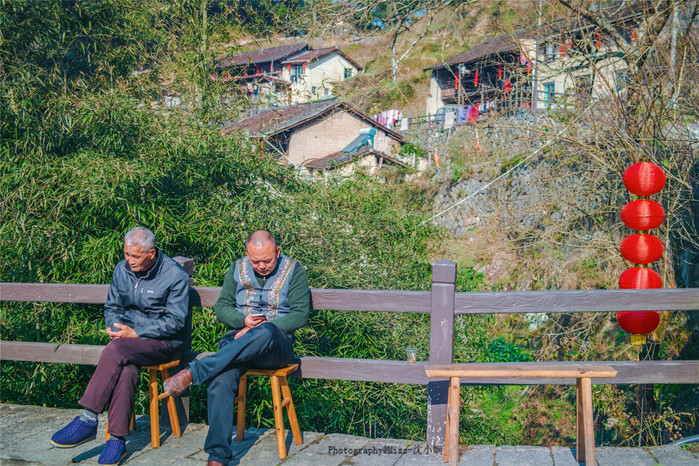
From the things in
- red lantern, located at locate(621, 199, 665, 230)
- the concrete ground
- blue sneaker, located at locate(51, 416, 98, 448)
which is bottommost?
the concrete ground

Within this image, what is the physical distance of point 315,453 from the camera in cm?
352

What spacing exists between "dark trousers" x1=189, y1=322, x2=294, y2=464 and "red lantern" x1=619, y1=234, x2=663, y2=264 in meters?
4.07

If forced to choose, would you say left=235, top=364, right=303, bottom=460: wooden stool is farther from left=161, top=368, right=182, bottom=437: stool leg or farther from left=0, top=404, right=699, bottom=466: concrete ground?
left=161, top=368, right=182, bottom=437: stool leg

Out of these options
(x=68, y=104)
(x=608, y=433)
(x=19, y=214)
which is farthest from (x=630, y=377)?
(x=608, y=433)

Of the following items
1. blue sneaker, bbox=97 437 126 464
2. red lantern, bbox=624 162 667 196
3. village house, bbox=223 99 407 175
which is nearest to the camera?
blue sneaker, bbox=97 437 126 464

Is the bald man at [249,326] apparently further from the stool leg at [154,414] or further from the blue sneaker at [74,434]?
the blue sneaker at [74,434]

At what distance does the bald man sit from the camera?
317cm

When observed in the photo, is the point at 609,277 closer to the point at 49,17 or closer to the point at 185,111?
the point at 185,111

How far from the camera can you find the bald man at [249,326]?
3172 mm

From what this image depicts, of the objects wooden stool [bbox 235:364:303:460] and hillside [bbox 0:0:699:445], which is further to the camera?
hillside [bbox 0:0:699:445]

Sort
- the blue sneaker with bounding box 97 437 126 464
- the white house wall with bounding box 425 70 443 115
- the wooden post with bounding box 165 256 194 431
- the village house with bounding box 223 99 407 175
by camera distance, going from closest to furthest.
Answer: the blue sneaker with bounding box 97 437 126 464
the wooden post with bounding box 165 256 194 431
the village house with bounding box 223 99 407 175
the white house wall with bounding box 425 70 443 115

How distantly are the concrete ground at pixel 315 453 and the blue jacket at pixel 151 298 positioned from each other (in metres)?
0.68

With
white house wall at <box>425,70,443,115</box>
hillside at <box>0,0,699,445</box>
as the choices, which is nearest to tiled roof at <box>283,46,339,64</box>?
hillside at <box>0,0,699,445</box>

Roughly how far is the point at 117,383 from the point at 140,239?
0.87 meters
